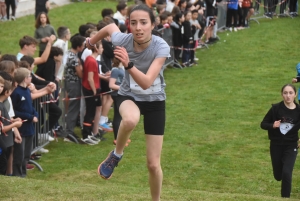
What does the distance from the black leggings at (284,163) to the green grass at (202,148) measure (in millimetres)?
515

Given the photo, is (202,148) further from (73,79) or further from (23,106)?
(23,106)

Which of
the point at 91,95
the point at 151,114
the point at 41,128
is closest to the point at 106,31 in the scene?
the point at 151,114

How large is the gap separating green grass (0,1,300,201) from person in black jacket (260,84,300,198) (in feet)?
1.87

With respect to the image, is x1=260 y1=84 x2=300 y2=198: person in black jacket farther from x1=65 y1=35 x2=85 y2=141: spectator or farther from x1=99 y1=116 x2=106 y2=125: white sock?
x1=99 y1=116 x2=106 y2=125: white sock

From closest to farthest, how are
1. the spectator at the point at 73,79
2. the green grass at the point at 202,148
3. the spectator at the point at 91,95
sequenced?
the green grass at the point at 202,148, the spectator at the point at 91,95, the spectator at the point at 73,79

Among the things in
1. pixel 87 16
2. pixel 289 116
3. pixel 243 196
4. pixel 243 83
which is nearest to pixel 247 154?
pixel 289 116

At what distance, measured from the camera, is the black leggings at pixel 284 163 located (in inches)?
374

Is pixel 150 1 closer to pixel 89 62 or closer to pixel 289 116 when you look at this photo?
pixel 89 62

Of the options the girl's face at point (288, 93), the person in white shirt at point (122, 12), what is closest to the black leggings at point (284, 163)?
the girl's face at point (288, 93)

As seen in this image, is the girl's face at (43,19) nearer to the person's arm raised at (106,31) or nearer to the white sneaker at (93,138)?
the white sneaker at (93,138)

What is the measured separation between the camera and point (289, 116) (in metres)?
9.70

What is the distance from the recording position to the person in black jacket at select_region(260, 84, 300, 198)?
9.59 metres

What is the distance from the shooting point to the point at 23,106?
10.5m

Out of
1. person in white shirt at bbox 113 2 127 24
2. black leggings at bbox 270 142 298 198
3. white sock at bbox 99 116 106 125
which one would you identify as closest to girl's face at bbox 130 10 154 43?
black leggings at bbox 270 142 298 198
